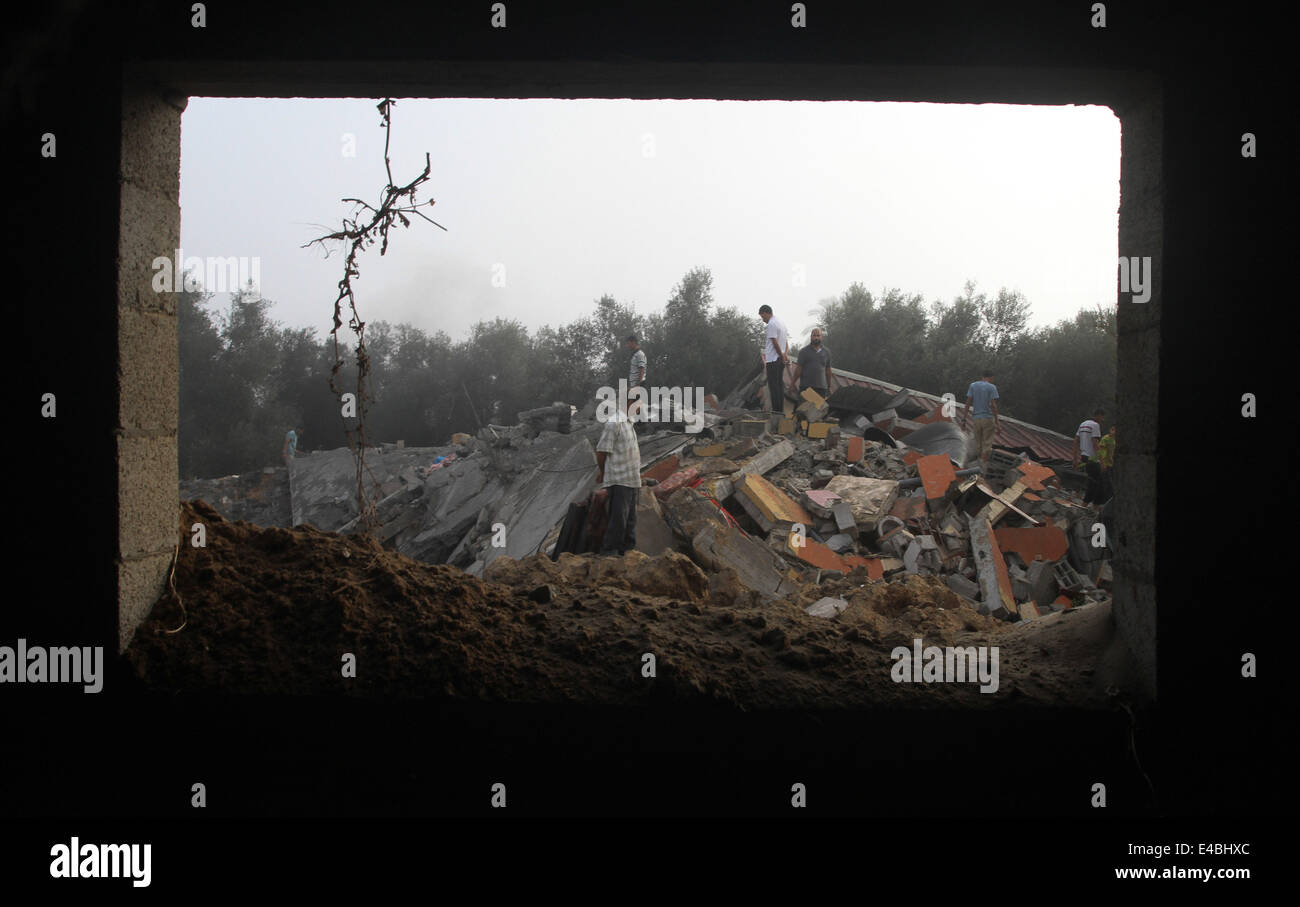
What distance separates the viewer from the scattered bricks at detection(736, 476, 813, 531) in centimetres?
998

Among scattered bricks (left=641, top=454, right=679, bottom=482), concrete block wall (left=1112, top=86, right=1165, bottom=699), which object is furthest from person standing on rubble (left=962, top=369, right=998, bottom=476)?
concrete block wall (left=1112, top=86, right=1165, bottom=699)

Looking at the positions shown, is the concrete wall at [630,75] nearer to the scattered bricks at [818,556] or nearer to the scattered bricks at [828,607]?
the scattered bricks at [828,607]

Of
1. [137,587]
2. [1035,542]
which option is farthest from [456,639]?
[1035,542]

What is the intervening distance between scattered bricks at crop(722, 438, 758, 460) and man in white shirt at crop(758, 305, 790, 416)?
2.06m

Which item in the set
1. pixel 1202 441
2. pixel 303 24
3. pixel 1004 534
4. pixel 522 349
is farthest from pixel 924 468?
pixel 522 349

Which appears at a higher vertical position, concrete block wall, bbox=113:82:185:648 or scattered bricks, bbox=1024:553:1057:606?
concrete block wall, bbox=113:82:185:648

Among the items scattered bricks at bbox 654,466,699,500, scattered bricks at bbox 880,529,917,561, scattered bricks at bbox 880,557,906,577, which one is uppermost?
scattered bricks at bbox 654,466,699,500

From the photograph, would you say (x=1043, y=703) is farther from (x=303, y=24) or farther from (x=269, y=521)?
(x=269, y=521)

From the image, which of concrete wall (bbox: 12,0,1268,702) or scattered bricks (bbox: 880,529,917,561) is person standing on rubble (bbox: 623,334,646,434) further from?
concrete wall (bbox: 12,0,1268,702)

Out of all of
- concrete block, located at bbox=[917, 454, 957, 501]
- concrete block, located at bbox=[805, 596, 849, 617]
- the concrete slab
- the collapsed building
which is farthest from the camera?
concrete block, located at bbox=[917, 454, 957, 501]

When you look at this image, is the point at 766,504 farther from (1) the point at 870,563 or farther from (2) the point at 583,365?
(2) the point at 583,365

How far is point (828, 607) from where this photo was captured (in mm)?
6426

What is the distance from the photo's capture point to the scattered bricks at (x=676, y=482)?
1045cm

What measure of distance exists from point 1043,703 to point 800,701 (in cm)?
92
